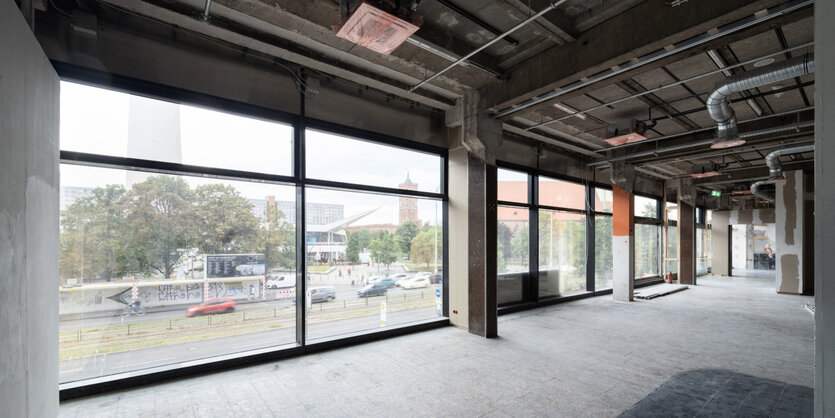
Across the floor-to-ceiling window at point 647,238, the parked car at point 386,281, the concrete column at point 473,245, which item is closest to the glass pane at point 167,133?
the parked car at point 386,281

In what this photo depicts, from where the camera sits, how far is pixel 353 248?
241 inches

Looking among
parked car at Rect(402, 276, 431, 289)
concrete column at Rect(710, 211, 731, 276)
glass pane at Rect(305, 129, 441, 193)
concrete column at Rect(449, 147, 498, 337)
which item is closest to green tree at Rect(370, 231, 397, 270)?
parked car at Rect(402, 276, 431, 289)

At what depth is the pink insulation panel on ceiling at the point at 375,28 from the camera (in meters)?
2.98

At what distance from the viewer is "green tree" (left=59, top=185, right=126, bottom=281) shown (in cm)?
394

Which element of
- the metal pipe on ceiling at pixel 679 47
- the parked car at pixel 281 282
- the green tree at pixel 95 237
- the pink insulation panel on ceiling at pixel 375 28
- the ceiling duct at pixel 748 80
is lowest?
the parked car at pixel 281 282

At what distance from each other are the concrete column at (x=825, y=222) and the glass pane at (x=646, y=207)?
39.9 ft

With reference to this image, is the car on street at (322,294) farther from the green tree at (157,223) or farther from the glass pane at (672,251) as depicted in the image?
the glass pane at (672,251)

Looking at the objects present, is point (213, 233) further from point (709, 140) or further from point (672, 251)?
point (672, 251)

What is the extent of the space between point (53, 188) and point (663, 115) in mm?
9125

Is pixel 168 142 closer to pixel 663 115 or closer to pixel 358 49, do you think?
pixel 358 49

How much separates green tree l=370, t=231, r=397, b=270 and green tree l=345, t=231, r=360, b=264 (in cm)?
29

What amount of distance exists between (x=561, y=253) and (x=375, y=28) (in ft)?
28.1

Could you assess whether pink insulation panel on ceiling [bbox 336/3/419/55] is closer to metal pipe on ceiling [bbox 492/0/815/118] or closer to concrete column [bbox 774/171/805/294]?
metal pipe on ceiling [bbox 492/0/815/118]

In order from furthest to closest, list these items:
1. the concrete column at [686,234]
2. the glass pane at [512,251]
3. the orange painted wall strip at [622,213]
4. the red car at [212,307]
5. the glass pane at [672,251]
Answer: the glass pane at [672,251] → the concrete column at [686,234] → the orange painted wall strip at [622,213] → the glass pane at [512,251] → the red car at [212,307]
